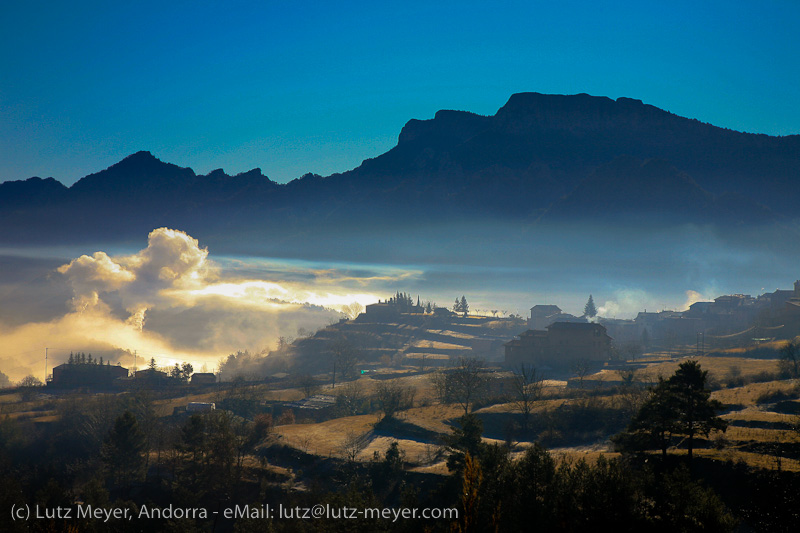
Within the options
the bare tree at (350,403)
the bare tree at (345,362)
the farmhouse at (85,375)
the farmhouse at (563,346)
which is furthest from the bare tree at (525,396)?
the farmhouse at (85,375)

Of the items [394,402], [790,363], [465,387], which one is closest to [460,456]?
[394,402]

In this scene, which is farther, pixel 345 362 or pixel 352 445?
pixel 345 362

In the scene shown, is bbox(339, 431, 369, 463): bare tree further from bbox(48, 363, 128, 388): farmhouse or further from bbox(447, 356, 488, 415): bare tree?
bbox(48, 363, 128, 388): farmhouse

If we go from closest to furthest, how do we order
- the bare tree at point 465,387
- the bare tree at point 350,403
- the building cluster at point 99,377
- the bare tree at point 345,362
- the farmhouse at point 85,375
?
the bare tree at point 465,387 → the bare tree at point 350,403 → the building cluster at point 99,377 → the farmhouse at point 85,375 → the bare tree at point 345,362

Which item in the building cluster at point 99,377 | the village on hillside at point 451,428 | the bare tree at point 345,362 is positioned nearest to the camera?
the village on hillside at point 451,428

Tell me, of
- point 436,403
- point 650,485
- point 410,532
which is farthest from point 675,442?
point 436,403

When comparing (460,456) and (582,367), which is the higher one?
(460,456)

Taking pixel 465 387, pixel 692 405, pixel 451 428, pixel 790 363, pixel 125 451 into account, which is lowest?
pixel 125 451

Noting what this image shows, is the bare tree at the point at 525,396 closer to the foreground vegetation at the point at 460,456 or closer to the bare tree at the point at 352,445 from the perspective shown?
the foreground vegetation at the point at 460,456

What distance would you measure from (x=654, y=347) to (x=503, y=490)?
15663 centimetres

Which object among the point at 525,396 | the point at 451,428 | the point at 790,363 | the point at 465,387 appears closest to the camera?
the point at 451,428

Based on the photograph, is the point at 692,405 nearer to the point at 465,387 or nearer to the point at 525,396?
the point at 525,396

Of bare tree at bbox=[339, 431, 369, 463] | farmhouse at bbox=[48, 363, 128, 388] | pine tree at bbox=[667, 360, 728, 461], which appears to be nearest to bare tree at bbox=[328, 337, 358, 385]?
farmhouse at bbox=[48, 363, 128, 388]

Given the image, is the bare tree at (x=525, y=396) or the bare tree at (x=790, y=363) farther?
the bare tree at (x=790, y=363)
